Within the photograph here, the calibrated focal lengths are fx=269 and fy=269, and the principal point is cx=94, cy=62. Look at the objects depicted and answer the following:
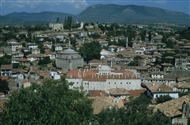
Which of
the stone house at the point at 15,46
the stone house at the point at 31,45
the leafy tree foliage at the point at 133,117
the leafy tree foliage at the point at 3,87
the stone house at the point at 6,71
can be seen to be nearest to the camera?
the leafy tree foliage at the point at 133,117

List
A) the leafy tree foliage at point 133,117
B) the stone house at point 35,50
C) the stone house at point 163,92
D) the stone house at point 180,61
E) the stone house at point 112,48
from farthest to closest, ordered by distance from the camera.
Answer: the stone house at point 112,48 < the stone house at point 35,50 < the stone house at point 180,61 < the stone house at point 163,92 < the leafy tree foliage at point 133,117

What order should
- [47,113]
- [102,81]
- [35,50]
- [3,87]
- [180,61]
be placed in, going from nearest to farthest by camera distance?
[47,113], [3,87], [102,81], [180,61], [35,50]

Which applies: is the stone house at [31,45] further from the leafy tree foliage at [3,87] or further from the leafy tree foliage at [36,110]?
the leafy tree foliage at [36,110]

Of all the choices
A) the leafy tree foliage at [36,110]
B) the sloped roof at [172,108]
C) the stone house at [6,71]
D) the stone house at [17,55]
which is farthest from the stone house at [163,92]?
the stone house at [17,55]

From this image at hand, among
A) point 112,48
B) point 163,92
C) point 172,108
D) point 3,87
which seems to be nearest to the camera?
point 172,108

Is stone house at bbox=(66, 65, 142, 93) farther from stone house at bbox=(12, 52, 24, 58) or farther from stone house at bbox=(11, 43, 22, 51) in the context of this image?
stone house at bbox=(11, 43, 22, 51)

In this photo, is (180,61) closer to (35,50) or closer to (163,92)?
(163,92)


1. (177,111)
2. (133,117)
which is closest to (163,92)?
(177,111)

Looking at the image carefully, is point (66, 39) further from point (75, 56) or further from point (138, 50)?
point (75, 56)

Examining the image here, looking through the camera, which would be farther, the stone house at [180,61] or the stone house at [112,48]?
the stone house at [112,48]
